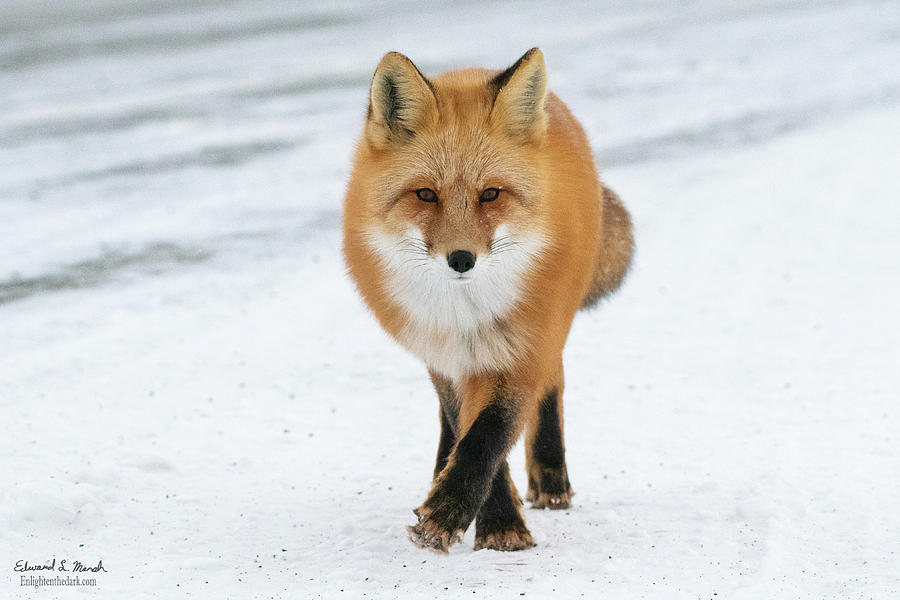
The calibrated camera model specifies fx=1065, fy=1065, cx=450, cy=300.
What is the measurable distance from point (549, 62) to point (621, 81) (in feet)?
4.94

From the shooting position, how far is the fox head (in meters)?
4.00

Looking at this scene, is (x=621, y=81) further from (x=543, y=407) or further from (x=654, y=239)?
(x=543, y=407)

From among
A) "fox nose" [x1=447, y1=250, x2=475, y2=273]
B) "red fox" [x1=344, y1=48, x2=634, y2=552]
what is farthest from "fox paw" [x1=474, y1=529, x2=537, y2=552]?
"fox nose" [x1=447, y1=250, x2=475, y2=273]

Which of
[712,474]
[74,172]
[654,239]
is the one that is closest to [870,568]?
[712,474]

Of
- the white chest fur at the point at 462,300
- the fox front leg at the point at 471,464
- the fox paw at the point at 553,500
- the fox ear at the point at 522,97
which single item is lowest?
the fox paw at the point at 553,500

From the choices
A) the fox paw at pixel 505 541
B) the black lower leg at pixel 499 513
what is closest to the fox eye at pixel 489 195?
the black lower leg at pixel 499 513

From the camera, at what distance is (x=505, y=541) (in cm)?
454

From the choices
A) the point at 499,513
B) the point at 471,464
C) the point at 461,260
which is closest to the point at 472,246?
the point at 461,260

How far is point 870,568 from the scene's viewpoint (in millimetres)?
4289

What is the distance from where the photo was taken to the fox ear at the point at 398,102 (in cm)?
407

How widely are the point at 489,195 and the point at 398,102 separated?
0.54m

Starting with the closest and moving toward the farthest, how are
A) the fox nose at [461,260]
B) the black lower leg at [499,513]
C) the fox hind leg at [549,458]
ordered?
the fox nose at [461,260], the black lower leg at [499,513], the fox hind leg at [549,458]

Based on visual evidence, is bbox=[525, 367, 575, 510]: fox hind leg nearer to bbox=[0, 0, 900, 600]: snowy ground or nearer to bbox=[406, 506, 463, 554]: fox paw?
bbox=[0, 0, 900, 600]: snowy ground
